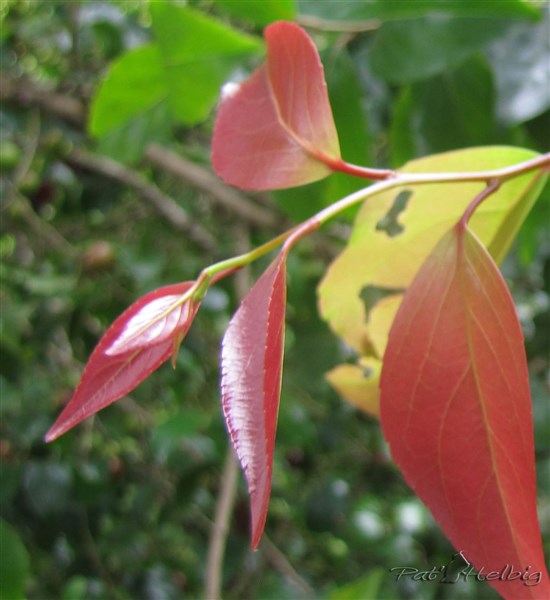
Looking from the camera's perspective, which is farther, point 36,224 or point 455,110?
point 36,224

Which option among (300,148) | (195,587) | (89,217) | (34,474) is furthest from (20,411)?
(300,148)

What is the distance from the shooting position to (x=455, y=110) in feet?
1.56

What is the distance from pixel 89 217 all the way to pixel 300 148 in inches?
33.9

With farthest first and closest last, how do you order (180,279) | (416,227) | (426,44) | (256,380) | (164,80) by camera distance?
1. (180,279)
2. (164,80)
3. (426,44)
4. (416,227)
5. (256,380)

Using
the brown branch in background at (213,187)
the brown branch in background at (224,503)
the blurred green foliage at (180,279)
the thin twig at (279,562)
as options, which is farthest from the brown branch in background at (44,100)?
the thin twig at (279,562)

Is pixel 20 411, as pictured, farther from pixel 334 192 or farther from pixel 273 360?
pixel 273 360

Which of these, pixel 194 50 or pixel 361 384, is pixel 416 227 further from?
pixel 194 50

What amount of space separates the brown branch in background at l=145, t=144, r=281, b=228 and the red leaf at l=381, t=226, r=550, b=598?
0.63m

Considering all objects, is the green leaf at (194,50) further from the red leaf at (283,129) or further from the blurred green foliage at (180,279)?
the red leaf at (283,129)

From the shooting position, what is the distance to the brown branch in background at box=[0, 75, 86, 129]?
0.90 metres

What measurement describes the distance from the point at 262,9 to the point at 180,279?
46 centimetres

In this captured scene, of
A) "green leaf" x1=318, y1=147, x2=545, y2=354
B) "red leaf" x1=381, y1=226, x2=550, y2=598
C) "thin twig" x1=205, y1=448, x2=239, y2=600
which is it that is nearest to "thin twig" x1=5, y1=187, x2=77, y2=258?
"thin twig" x1=205, y1=448, x2=239, y2=600

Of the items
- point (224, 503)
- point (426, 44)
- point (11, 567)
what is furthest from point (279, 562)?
point (426, 44)

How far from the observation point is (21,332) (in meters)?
0.84
